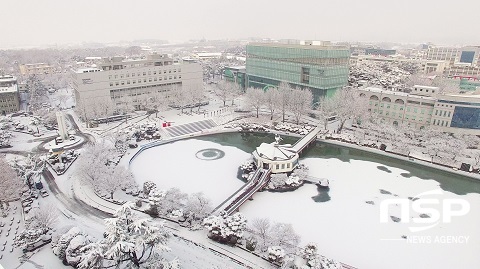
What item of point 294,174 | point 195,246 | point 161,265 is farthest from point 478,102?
point 161,265

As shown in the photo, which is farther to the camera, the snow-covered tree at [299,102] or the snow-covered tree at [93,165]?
the snow-covered tree at [299,102]

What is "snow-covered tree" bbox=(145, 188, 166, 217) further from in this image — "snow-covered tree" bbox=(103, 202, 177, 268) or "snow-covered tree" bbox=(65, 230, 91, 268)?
"snow-covered tree" bbox=(103, 202, 177, 268)

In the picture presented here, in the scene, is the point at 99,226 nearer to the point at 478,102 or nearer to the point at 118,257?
the point at 118,257

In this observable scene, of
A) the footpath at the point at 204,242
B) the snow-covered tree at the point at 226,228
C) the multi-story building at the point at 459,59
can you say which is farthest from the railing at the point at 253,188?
the multi-story building at the point at 459,59

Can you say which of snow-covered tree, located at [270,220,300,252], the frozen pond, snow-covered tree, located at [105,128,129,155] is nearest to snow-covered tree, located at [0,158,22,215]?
the frozen pond

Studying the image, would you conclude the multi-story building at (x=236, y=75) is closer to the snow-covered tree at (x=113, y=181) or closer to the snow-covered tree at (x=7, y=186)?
the snow-covered tree at (x=113, y=181)

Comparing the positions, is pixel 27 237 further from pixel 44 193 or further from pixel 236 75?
pixel 236 75
